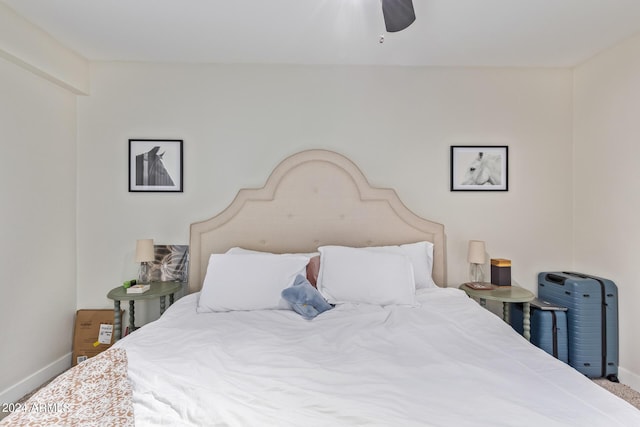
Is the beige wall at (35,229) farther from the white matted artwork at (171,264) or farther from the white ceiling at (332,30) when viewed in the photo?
the white matted artwork at (171,264)

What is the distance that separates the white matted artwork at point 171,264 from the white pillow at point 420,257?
1568 mm

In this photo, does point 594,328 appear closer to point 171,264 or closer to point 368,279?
point 368,279

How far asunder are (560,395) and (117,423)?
4.54 feet

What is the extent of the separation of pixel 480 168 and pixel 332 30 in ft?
5.65

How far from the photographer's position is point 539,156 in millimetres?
3000

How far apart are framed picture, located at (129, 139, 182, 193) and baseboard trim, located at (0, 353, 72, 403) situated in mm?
1472

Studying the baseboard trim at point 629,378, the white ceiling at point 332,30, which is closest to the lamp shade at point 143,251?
the white ceiling at point 332,30

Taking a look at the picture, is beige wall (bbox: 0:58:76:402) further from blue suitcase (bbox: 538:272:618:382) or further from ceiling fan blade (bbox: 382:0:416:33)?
blue suitcase (bbox: 538:272:618:382)

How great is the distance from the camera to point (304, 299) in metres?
2.14

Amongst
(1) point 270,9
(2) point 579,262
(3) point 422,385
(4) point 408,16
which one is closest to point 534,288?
(2) point 579,262

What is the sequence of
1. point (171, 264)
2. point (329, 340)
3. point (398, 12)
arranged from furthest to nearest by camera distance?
point (171, 264) < point (329, 340) < point (398, 12)

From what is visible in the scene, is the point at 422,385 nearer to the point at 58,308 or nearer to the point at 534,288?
the point at 534,288

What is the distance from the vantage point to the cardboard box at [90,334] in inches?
108

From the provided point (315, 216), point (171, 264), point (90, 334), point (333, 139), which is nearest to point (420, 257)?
point (315, 216)
